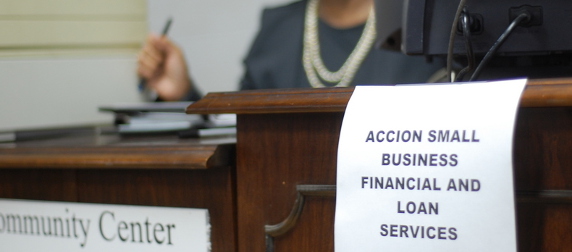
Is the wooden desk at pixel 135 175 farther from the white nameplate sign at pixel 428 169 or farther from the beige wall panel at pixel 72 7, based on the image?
the beige wall panel at pixel 72 7

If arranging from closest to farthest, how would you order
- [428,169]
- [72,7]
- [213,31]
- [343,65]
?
[428,169]
[343,65]
[72,7]
[213,31]

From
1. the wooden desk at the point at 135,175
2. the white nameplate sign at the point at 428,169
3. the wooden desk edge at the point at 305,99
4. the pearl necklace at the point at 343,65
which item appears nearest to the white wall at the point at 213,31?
the pearl necklace at the point at 343,65

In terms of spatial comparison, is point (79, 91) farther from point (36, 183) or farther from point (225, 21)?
point (36, 183)

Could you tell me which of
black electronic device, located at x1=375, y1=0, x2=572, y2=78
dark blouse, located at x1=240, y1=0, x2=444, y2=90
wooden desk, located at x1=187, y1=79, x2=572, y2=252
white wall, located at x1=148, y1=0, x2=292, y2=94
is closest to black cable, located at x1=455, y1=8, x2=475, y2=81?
black electronic device, located at x1=375, y1=0, x2=572, y2=78

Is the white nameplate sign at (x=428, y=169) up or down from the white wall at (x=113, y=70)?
down

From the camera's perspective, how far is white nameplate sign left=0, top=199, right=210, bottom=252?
619 millimetres

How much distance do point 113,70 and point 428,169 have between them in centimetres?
127

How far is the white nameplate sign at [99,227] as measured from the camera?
0.62m

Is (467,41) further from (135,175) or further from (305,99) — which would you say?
(135,175)

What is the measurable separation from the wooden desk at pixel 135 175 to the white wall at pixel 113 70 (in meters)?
0.72

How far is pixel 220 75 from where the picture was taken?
5.65 feet

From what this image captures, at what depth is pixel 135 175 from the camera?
65 centimetres

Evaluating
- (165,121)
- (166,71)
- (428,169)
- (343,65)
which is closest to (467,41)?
(428,169)

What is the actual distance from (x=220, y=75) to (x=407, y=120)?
1294 mm
